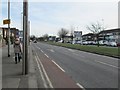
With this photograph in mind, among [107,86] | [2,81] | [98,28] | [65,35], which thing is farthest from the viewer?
[65,35]

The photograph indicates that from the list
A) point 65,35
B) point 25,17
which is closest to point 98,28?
point 25,17

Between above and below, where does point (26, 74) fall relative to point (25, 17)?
below

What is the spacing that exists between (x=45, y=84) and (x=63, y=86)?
33.6 inches

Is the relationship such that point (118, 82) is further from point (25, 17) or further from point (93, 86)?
point (25, 17)

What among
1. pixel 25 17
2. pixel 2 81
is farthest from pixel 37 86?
pixel 25 17

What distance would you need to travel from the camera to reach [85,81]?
12.2 meters

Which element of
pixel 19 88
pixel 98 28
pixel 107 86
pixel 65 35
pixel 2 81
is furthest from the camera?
pixel 65 35

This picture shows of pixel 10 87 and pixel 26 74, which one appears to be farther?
pixel 26 74

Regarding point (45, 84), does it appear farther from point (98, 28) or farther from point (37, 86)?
point (98, 28)

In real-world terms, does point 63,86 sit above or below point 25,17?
below

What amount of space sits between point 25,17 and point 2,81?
3.82m

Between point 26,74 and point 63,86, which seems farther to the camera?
point 26,74

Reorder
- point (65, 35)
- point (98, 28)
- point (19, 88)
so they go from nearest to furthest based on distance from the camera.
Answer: point (19, 88)
point (98, 28)
point (65, 35)

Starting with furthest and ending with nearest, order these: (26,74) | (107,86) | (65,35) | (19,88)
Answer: (65,35) → (26,74) → (107,86) → (19,88)
